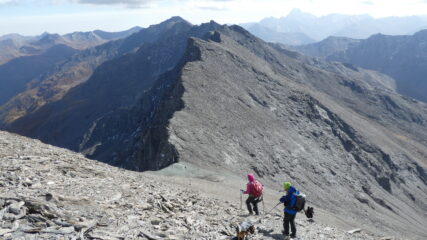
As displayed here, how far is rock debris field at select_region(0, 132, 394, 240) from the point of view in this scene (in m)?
12.9

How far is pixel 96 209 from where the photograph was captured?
49.8 feet

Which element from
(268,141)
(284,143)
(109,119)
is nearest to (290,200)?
(268,141)

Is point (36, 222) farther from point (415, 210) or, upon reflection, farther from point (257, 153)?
point (415, 210)

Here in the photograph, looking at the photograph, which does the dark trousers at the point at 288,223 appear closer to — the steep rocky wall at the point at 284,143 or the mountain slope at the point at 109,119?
the steep rocky wall at the point at 284,143

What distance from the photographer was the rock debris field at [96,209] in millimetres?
12883

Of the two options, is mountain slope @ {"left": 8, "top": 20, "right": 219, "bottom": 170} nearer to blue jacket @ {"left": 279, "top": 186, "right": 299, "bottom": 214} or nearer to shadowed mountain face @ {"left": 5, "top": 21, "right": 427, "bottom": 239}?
shadowed mountain face @ {"left": 5, "top": 21, "right": 427, "bottom": 239}

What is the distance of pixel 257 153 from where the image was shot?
59.2m

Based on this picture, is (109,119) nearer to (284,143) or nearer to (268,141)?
(284,143)

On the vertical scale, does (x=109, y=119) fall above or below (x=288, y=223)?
below

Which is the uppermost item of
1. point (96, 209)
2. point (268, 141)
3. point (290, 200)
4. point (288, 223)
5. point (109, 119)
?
point (290, 200)

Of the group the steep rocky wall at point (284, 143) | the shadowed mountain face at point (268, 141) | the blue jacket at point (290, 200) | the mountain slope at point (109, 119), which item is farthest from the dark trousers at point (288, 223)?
the mountain slope at point (109, 119)

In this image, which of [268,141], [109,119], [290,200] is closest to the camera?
[290,200]

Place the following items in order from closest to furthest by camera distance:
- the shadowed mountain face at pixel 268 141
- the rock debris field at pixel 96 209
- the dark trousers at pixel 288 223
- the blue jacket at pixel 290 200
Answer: the rock debris field at pixel 96 209 → the blue jacket at pixel 290 200 → the dark trousers at pixel 288 223 → the shadowed mountain face at pixel 268 141

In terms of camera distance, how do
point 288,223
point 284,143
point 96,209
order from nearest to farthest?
point 96,209, point 288,223, point 284,143
